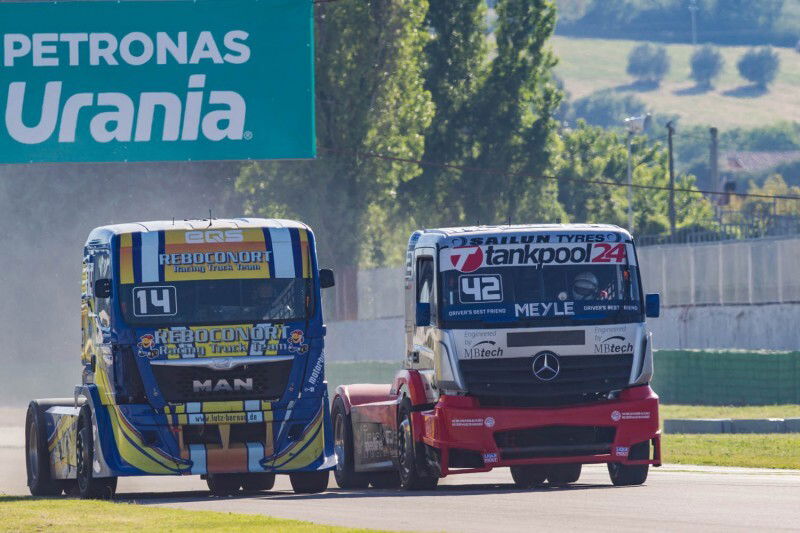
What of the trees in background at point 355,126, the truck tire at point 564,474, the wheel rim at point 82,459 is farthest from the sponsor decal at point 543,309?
the trees in background at point 355,126

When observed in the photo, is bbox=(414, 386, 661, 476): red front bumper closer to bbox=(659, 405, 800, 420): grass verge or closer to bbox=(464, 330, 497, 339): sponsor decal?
bbox=(464, 330, 497, 339): sponsor decal

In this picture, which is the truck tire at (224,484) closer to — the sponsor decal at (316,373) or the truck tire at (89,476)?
the truck tire at (89,476)

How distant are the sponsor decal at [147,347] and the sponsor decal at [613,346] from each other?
14.9 feet

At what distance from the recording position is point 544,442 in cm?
1889

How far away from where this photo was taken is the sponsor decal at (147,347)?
1892cm

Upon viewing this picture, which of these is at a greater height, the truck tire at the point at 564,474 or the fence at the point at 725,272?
the fence at the point at 725,272

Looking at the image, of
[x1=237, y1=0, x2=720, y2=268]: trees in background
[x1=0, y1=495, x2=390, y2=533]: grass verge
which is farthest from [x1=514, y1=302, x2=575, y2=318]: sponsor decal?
[x1=237, y1=0, x2=720, y2=268]: trees in background

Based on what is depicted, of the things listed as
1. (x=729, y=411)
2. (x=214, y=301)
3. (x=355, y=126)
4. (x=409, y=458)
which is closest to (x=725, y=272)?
(x=729, y=411)

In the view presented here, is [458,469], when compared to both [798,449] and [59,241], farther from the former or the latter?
[59,241]

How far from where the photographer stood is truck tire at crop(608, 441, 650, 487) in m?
19.1

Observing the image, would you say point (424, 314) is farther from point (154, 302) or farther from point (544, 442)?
point (154, 302)

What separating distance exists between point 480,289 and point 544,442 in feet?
5.56

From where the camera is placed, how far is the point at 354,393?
71.1 feet

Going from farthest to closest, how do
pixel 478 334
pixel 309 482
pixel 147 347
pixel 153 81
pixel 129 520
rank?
pixel 153 81, pixel 309 482, pixel 147 347, pixel 478 334, pixel 129 520
